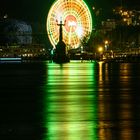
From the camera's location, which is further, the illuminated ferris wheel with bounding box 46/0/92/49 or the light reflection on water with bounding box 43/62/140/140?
the illuminated ferris wheel with bounding box 46/0/92/49

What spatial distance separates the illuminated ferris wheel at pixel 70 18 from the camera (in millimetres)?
89562

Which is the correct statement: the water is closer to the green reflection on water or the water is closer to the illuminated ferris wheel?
the green reflection on water

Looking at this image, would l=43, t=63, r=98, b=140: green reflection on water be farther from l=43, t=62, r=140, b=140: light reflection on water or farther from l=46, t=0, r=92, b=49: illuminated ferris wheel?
l=46, t=0, r=92, b=49: illuminated ferris wheel

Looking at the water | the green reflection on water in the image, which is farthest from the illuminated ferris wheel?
the green reflection on water

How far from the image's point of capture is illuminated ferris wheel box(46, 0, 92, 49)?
3526 inches

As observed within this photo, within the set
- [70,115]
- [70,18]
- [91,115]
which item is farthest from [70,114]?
[70,18]

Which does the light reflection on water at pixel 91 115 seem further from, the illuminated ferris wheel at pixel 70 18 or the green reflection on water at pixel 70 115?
the illuminated ferris wheel at pixel 70 18

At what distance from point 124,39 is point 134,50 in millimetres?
18712

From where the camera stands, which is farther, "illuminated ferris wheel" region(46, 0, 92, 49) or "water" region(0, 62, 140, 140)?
"illuminated ferris wheel" region(46, 0, 92, 49)

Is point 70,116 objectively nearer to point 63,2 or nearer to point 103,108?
point 103,108

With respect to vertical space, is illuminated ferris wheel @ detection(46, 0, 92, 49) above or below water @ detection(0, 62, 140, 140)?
above

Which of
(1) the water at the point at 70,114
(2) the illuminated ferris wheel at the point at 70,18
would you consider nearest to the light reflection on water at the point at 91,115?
(1) the water at the point at 70,114

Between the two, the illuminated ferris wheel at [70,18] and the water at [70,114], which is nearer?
the water at [70,114]

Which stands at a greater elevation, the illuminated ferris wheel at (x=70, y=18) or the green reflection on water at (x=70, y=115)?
the illuminated ferris wheel at (x=70, y=18)
